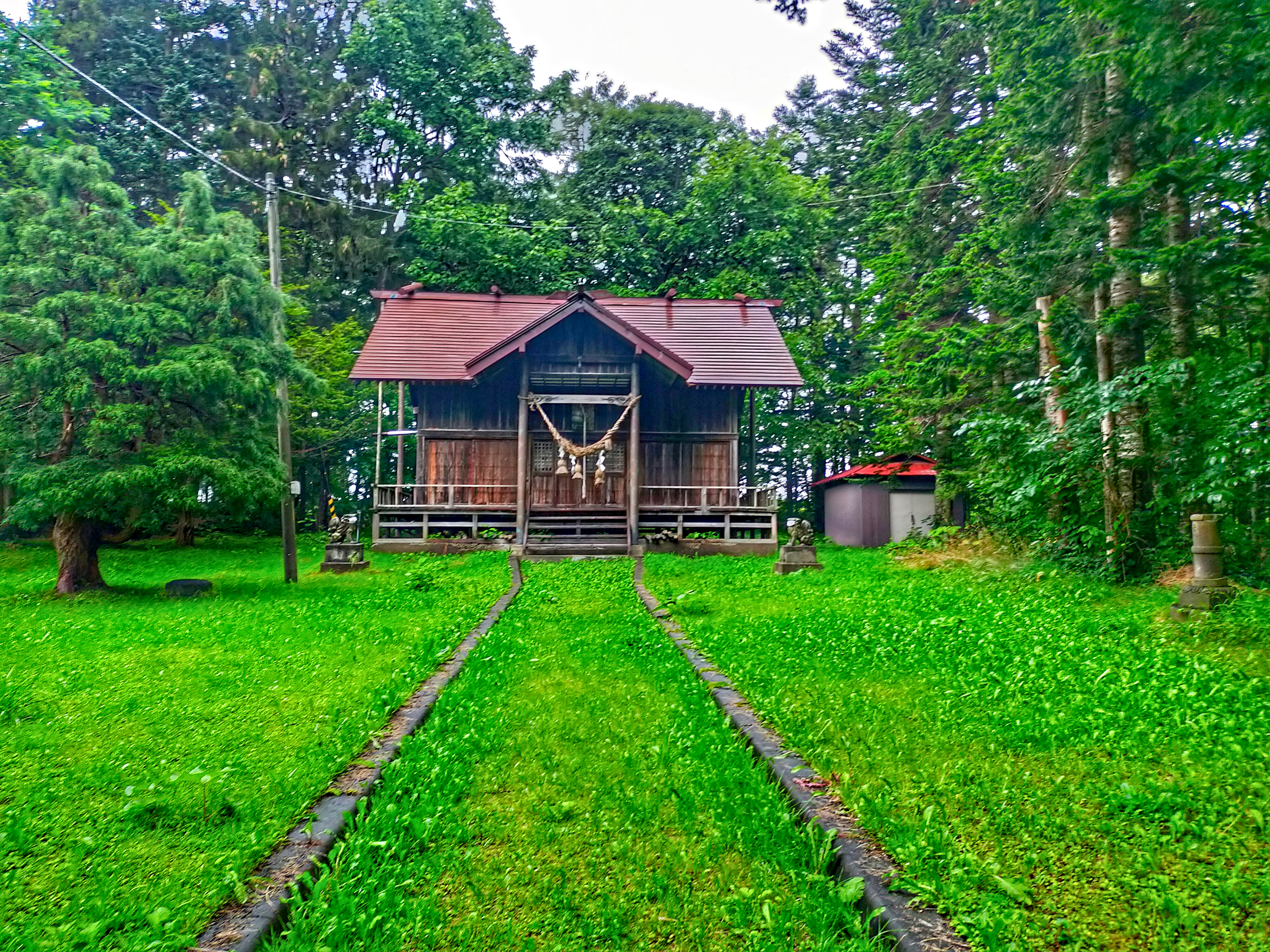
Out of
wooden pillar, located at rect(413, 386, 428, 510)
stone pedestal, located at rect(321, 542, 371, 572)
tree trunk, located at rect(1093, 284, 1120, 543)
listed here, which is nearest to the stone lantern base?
tree trunk, located at rect(1093, 284, 1120, 543)

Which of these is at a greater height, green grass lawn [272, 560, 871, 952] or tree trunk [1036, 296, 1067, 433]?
tree trunk [1036, 296, 1067, 433]

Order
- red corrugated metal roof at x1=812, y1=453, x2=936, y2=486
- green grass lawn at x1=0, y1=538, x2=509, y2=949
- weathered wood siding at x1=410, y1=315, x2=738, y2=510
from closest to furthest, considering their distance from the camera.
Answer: green grass lawn at x1=0, y1=538, x2=509, y2=949 → weathered wood siding at x1=410, y1=315, x2=738, y2=510 → red corrugated metal roof at x1=812, y1=453, x2=936, y2=486

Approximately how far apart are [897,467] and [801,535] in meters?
8.34

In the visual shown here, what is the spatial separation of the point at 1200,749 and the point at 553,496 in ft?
55.1

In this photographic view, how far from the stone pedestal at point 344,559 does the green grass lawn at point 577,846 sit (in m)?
10.4

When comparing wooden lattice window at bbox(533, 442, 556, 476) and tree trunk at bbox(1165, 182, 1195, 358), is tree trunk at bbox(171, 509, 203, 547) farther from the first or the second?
tree trunk at bbox(1165, 182, 1195, 358)

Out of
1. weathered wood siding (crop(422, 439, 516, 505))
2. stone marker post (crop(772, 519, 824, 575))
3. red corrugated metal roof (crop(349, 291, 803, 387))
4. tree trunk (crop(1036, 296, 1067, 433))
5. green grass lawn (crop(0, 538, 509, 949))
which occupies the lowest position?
green grass lawn (crop(0, 538, 509, 949))

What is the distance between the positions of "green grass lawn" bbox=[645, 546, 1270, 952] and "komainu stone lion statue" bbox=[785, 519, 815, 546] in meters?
5.58

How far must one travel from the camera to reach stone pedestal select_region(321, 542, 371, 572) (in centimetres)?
1534

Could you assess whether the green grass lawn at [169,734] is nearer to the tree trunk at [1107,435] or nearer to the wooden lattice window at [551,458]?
the tree trunk at [1107,435]

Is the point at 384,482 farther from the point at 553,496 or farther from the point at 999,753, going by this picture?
the point at 999,753

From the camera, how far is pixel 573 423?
20375mm

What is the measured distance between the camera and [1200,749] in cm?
425

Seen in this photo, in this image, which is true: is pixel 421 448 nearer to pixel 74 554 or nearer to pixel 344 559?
pixel 344 559
